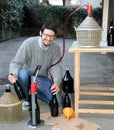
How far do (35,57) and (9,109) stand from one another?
63 cm

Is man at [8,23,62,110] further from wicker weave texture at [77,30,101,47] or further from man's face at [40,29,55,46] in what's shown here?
wicker weave texture at [77,30,101,47]

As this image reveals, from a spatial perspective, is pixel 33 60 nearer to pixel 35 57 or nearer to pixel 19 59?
pixel 35 57

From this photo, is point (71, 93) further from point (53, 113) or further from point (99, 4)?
point (99, 4)

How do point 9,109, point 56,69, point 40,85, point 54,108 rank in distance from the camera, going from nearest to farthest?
1. point 9,109
2. point 54,108
3. point 56,69
4. point 40,85

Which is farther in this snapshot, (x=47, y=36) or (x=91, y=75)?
(x=91, y=75)

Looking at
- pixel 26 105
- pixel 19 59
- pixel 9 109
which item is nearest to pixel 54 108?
pixel 26 105

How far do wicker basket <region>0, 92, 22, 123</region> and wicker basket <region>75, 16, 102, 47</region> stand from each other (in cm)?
86

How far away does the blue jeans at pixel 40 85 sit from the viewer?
10.6 feet

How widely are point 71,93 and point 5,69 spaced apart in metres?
2.22

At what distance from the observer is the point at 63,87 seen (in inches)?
142

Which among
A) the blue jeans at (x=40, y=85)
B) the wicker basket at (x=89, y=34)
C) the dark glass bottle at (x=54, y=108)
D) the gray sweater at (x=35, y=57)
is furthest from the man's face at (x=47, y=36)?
the dark glass bottle at (x=54, y=108)

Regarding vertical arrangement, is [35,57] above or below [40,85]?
above

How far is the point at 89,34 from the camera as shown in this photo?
2980 millimetres

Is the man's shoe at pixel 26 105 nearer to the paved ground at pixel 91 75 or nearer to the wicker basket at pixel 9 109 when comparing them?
the paved ground at pixel 91 75
